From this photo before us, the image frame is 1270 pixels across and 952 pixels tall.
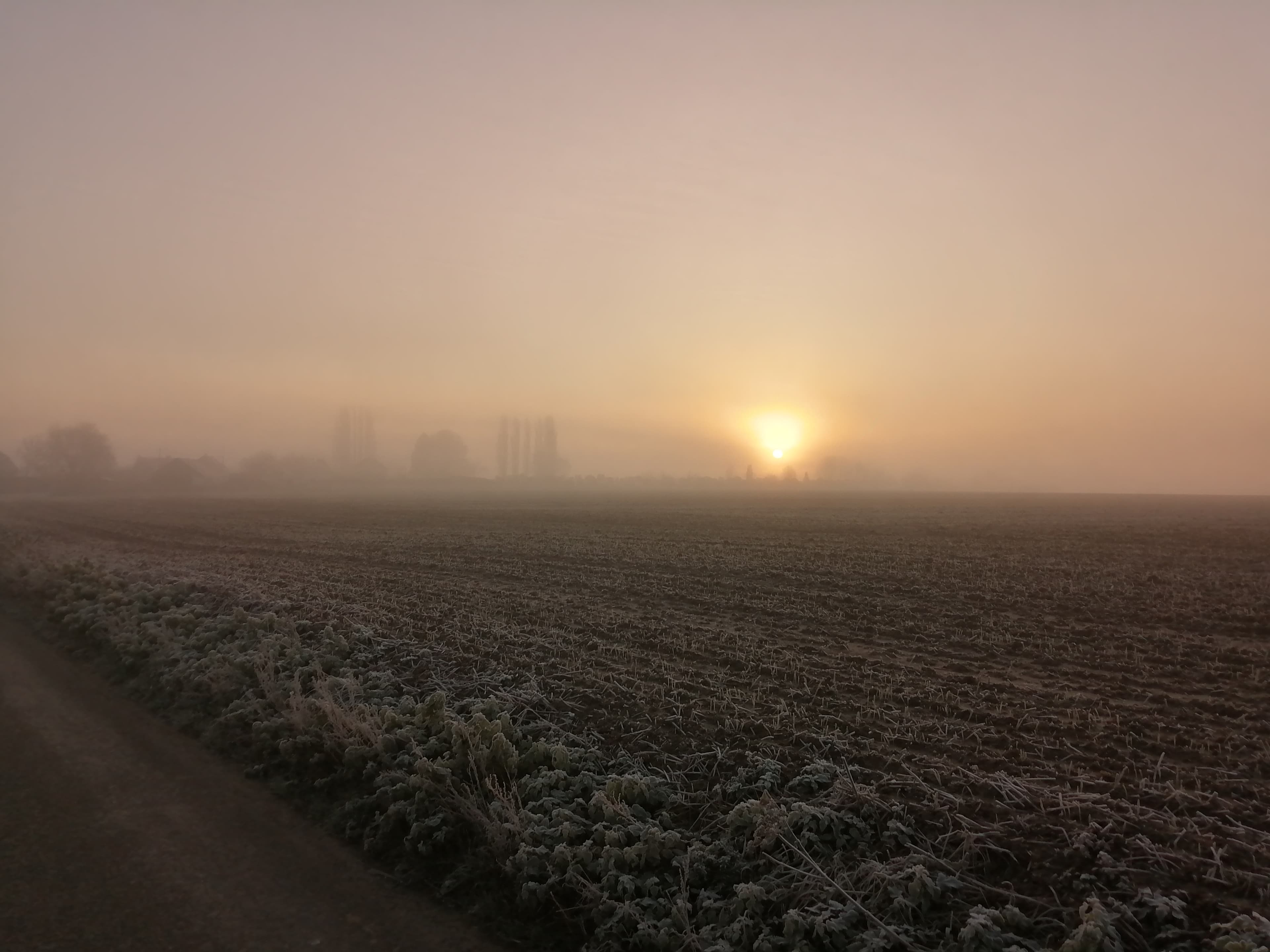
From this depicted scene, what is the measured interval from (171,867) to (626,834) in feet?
15.9

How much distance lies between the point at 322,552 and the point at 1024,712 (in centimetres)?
3304

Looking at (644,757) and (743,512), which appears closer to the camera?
(644,757)

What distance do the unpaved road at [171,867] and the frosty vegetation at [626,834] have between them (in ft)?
1.63

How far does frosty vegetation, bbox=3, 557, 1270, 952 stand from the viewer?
6.11 metres

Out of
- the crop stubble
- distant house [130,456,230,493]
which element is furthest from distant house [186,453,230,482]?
the crop stubble

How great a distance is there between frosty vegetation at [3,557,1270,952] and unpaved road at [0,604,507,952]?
497 mm

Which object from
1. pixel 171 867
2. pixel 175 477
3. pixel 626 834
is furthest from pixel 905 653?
pixel 175 477

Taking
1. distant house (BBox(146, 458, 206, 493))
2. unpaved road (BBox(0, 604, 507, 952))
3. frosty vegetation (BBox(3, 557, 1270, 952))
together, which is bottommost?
unpaved road (BBox(0, 604, 507, 952))

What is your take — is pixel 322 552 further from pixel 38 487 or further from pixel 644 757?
pixel 38 487

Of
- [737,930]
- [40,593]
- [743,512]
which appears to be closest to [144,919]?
[737,930]

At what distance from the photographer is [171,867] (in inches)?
299

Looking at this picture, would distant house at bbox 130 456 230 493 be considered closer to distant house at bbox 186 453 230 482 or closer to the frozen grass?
distant house at bbox 186 453 230 482

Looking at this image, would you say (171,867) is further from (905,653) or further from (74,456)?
(74,456)

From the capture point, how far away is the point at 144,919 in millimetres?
6715
